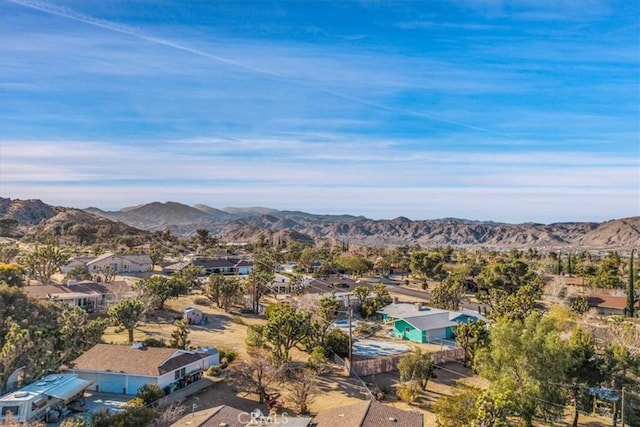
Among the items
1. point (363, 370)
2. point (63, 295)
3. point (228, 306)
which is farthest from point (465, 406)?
point (63, 295)

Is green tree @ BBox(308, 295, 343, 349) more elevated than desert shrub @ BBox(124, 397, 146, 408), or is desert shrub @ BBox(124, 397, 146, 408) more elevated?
green tree @ BBox(308, 295, 343, 349)

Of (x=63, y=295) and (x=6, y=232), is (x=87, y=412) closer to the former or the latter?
(x=63, y=295)

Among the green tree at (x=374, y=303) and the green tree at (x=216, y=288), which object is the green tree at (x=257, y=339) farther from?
the green tree at (x=374, y=303)

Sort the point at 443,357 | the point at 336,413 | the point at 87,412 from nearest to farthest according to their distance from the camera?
the point at 336,413, the point at 87,412, the point at 443,357

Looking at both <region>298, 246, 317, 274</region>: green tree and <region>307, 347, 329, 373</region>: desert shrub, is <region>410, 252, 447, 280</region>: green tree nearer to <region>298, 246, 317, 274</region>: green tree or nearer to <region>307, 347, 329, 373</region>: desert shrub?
<region>298, 246, 317, 274</region>: green tree

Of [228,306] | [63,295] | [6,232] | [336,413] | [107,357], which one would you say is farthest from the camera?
[6,232]

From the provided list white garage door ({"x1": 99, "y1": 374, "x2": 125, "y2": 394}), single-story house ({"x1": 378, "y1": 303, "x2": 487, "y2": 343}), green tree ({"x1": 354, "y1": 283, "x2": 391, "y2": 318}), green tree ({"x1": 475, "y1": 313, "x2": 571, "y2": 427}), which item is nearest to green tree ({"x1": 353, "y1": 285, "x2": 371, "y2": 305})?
green tree ({"x1": 354, "y1": 283, "x2": 391, "y2": 318})

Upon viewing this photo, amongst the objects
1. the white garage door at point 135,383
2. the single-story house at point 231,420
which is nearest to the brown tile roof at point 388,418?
the single-story house at point 231,420
